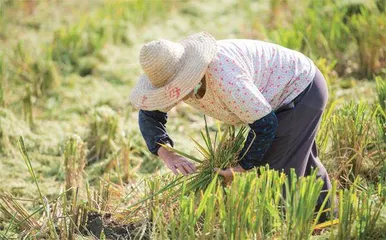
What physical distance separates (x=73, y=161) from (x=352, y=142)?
4.30ft

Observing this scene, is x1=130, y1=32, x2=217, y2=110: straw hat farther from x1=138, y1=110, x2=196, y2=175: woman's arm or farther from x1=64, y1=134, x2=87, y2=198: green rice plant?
x1=64, y1=134, x2=87, y2=198: green rice plant

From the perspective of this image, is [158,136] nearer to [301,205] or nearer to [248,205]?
[248,205]

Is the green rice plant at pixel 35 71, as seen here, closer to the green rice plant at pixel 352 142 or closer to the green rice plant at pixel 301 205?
the green rice plant at pixel 352 142

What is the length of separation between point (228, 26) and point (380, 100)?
2.76m

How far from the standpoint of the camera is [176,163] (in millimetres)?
3113

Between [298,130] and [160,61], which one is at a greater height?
[160,61]

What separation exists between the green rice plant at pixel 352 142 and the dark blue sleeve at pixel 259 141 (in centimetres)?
61

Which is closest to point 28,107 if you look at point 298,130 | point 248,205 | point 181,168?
point 181,168

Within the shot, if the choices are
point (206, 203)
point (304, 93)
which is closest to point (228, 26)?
point (304, 93)

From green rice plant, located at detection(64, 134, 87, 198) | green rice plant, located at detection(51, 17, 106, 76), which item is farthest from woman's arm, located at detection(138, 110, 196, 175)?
green rice plant, located at detection(51, 17, 106, 76)

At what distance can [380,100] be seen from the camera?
3666mm

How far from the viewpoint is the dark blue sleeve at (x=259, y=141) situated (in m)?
2.86

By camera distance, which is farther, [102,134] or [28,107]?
[28,107]

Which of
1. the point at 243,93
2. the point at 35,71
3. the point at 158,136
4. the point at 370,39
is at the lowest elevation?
the point at 35,71
